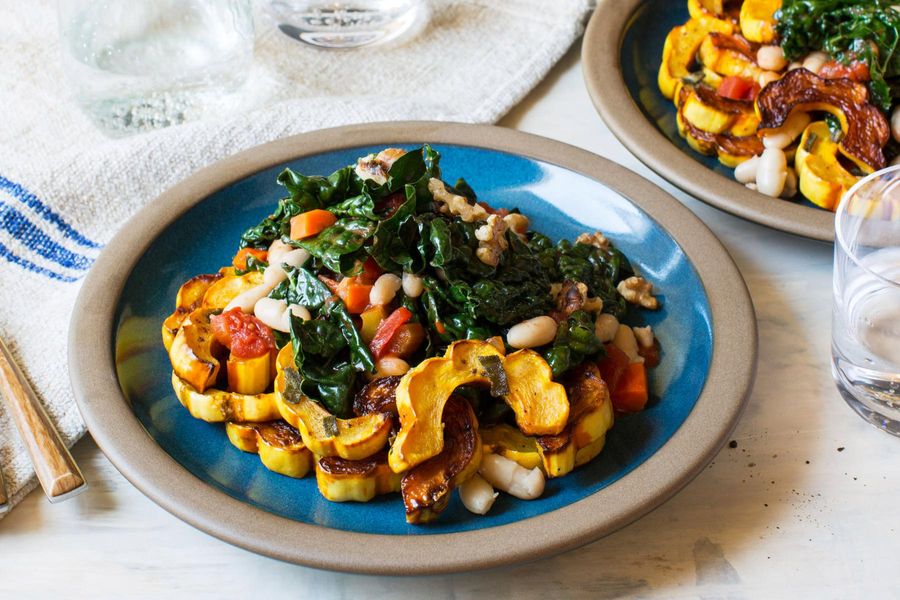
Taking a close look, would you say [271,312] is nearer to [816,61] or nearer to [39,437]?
[39,437]

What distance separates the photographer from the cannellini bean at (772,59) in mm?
2998

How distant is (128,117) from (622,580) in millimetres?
2187

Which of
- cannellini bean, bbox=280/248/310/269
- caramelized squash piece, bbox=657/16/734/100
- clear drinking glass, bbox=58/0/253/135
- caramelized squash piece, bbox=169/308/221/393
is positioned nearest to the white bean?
caramelized squash piece, bbox=657/16/734/100

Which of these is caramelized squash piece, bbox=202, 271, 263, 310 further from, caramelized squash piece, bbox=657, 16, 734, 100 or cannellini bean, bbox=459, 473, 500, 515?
caramelized squash piece, bbox=657, 16, 734, 100

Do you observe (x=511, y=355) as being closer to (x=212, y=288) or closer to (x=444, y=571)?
(x=444, y=571)

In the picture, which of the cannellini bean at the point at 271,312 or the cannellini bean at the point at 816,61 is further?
the cannellini bean at the point at 816,61

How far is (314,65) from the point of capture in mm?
3572

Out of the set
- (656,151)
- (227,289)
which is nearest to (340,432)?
(227,289)

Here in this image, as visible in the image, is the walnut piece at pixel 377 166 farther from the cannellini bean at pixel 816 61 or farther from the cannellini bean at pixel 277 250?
the cannellini bean at pixel 816 61

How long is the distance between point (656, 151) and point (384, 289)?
1046 mm

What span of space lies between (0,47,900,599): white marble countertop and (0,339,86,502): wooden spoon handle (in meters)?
0.09

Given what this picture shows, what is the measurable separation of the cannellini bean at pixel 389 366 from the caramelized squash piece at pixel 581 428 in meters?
0.32

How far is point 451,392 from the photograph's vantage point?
6.49ft

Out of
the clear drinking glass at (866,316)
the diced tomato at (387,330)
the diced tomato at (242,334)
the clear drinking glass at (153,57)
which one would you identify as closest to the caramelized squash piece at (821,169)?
the clear drinking glass at (866,316)
